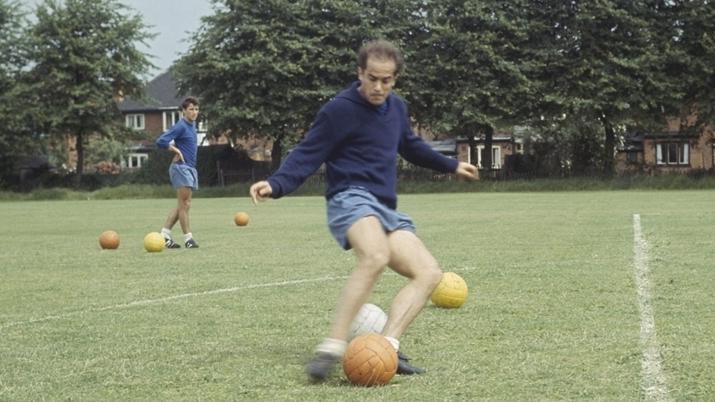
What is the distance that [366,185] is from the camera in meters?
6.52

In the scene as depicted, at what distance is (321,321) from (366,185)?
8.10 ft

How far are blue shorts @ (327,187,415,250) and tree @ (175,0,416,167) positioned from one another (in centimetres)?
4668

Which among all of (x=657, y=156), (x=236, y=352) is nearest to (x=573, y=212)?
(x=236, y=352)

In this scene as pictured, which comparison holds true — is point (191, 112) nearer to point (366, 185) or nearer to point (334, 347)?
point (366, 185)

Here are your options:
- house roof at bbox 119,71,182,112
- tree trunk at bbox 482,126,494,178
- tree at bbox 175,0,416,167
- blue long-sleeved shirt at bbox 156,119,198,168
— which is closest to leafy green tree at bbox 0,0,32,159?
tree at bbox 175,0,416,167

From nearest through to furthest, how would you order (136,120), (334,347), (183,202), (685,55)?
(334,347) → (183,202) → (685,55) → (136,120)

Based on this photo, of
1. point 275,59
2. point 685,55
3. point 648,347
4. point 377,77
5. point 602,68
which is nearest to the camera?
point 377,77

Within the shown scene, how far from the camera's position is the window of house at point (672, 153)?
76812 mm

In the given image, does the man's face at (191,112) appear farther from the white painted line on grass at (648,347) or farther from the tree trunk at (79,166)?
the tree trunk at (79,166)

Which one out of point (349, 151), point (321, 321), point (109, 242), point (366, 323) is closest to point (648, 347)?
point (366, 323)

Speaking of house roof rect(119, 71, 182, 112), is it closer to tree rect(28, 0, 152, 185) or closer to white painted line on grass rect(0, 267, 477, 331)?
tree rect(28, 0, 152, 185)

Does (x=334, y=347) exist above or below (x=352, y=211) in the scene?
below

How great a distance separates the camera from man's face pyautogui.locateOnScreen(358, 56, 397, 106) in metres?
6.27

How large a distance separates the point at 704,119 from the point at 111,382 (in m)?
49.1
